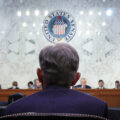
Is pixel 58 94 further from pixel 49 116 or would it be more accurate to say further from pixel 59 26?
pixel 59 26

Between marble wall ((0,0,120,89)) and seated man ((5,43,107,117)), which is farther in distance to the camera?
marble wall ((0,0,120,89))

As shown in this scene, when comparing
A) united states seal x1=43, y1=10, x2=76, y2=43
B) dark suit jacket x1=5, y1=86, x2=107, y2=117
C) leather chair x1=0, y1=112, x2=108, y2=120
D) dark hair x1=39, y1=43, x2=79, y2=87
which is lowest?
leather chair x1=0, y1=112, x2=108, y2=120

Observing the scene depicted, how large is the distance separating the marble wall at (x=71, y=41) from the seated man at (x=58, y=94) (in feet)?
26.6

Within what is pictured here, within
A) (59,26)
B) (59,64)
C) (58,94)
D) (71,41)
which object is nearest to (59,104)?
(58,94)

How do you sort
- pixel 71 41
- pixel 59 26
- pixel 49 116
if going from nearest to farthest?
pixel 49 116 < pixel 71 41 < pixel 59 26

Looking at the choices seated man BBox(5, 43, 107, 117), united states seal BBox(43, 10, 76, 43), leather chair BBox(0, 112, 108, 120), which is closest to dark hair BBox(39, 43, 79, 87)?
seated man BBox(5, 43, 107, 117)

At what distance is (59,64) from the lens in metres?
1.08

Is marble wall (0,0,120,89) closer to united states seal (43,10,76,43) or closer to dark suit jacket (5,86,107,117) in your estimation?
united states seal (43,10,76,43)

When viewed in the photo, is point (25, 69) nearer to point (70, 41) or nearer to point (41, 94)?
point (70, 41)

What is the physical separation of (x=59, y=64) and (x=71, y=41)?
8339 mm

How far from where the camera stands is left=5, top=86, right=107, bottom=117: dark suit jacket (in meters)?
0.98

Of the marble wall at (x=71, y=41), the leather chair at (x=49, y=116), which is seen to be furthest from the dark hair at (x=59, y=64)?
the marble wall at (x=71, y=41)

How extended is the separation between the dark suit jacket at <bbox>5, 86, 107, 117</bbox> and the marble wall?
26.8ft

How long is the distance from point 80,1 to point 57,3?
885mm
